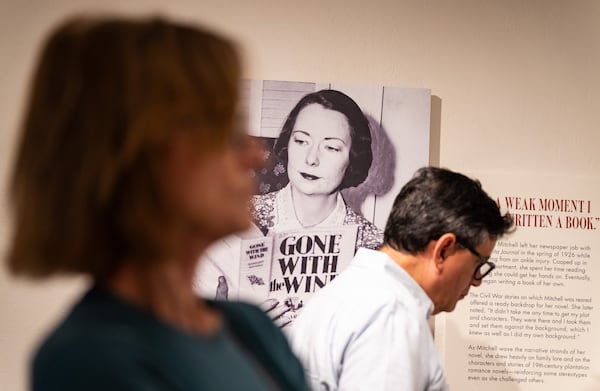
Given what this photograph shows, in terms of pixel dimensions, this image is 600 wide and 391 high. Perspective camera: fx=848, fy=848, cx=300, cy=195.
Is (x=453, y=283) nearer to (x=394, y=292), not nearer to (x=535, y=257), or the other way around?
(x=394, y=292)

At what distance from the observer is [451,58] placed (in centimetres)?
222

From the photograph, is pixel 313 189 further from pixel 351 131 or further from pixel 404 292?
pixel 404 292

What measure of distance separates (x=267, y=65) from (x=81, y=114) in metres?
1.60

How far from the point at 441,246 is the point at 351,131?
1.91ft

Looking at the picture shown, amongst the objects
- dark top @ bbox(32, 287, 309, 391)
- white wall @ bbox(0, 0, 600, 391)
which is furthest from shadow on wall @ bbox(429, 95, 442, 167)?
dark top @ bbox(32, 287, 309, 391)

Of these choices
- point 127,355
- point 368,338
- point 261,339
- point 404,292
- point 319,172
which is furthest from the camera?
point 319,172

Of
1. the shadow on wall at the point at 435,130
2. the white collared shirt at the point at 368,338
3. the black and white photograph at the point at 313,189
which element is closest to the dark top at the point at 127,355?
the white collared shirt at the point at 368,338

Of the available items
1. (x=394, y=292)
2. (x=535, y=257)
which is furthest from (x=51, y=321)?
(x=535, y=257)

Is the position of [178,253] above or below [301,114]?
below

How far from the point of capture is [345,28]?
2.22m

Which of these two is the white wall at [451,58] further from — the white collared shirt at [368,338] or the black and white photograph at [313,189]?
the white collared shirt at [368,338]

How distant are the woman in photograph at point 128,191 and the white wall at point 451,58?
1.52 meters

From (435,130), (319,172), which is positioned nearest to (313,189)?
(319,172)

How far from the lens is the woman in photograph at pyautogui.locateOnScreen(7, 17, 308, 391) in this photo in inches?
24.3
